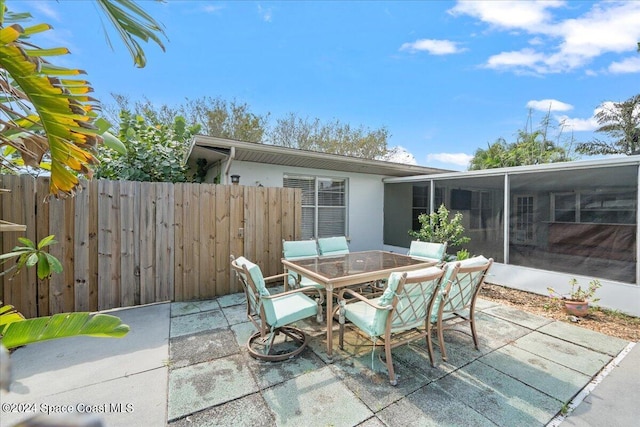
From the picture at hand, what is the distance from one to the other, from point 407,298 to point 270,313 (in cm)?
137

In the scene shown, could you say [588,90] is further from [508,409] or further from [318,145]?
[508,409]

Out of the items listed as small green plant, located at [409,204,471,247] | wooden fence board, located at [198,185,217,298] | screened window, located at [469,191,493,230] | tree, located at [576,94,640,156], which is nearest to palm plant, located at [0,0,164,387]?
wooden fence board, located at [198,185,217,298]

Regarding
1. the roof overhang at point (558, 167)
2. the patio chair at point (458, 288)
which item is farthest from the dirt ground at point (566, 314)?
the roof overhang at point (558, 167)

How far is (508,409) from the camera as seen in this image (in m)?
2.22

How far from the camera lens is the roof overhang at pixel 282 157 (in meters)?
4.87

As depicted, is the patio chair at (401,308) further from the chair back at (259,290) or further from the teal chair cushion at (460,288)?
the chair back at (259,290)

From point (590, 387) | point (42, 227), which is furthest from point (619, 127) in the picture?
point (42, 227)

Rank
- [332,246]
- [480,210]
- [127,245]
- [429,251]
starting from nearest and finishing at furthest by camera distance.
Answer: [127,245] < [429,251] < [332,246] < [480,210]

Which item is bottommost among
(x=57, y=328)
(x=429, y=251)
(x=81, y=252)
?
(x=429, y=251)

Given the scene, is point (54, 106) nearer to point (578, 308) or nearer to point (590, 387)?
point (590, 387)

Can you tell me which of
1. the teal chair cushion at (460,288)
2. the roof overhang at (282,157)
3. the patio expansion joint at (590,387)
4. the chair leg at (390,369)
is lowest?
the patio expansion joint at (590,387)

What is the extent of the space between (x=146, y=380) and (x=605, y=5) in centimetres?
917

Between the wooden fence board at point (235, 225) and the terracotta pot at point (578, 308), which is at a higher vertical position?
the wooden fence board at point (235, 225)

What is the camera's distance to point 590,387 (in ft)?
8.19
